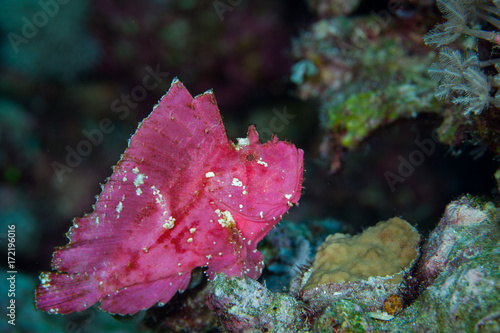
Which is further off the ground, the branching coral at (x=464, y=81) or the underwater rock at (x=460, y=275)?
the branching coral at (x=464, y=81)

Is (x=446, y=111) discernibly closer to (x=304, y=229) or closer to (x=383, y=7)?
(x=304, y=229)

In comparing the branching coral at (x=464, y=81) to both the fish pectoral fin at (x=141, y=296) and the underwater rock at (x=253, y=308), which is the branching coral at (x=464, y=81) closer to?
the underwater rock at (x=253, y=308)

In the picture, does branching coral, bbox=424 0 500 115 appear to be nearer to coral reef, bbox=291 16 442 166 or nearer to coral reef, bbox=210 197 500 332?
coral reef, bbox=210 197 500 332

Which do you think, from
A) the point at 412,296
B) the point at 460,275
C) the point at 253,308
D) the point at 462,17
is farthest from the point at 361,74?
the point at 253,308

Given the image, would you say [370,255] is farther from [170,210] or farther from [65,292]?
[65,292]

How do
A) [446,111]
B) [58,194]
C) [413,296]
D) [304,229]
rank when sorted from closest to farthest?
[413,296]
[446,111]
[304,229]
[58,194]

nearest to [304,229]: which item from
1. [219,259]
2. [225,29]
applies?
[219,259]

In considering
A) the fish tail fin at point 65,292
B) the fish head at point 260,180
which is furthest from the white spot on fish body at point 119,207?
the fish head at point 260,180

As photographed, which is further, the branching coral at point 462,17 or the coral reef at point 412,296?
the branching coral at point 462,17
